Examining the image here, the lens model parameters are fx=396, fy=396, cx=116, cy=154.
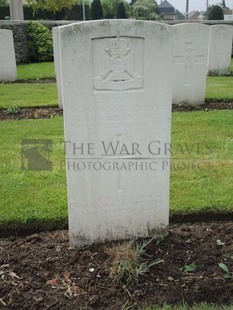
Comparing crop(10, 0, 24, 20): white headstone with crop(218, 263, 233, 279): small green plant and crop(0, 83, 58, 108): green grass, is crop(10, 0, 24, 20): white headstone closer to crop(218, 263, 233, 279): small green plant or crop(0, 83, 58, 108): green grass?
crop(0, 83, 58, 108): green grass

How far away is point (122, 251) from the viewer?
2.71 meters

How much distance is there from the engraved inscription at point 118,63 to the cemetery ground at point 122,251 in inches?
44.0

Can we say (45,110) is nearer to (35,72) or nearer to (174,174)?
(174,174)

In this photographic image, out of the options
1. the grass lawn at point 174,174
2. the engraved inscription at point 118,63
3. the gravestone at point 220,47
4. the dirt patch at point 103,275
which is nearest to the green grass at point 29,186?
the grass lawn at point 174,174

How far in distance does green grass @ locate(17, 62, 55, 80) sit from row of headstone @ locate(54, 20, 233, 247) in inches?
390

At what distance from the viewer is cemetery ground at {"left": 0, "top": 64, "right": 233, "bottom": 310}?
247 centimetres

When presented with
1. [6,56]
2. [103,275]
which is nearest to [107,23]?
[103,275]

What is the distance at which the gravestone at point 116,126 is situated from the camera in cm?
251

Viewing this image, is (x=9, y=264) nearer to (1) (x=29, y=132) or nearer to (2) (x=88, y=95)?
(2) (x=88, y=95)

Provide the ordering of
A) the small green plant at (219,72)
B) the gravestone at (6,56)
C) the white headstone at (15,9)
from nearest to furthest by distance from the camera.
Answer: the gravestone at (6,56) < the small green plant at (219,72) < the white headstone at (15,9)

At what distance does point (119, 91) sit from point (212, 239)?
1347 mm

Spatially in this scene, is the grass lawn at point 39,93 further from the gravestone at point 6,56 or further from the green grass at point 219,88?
the gravestone at point 6,56

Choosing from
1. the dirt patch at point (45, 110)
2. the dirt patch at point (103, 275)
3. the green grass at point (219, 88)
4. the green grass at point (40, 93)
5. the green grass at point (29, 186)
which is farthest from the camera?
the green grass at point (219, 88)

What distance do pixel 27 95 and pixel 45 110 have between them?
1.67 m
